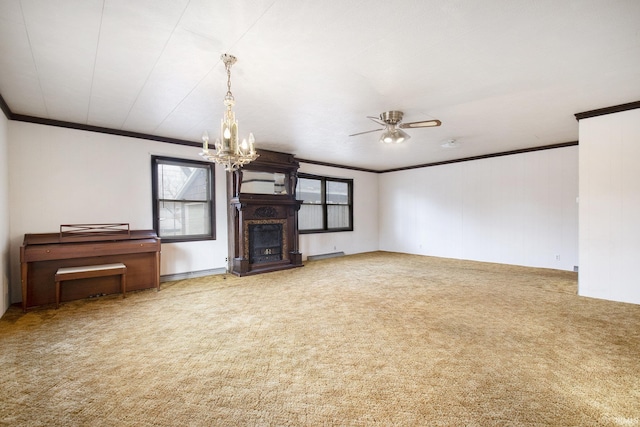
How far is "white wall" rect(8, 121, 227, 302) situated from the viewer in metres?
3.89

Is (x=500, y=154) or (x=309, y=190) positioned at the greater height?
(x=500, y=154)

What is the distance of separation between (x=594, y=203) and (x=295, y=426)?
15.8 ft

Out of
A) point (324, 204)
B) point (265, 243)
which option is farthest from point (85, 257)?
point (324, 204)

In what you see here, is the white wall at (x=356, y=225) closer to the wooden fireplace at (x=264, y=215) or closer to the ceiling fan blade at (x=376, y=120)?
the wooden fireplace at (x=264, y=215)

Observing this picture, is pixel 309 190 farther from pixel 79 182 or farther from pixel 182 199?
pixel 79 182

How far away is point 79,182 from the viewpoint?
14.2 feet

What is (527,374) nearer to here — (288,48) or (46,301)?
(288,48)

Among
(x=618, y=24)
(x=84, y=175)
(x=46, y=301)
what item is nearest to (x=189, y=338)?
(x=46, y=301)

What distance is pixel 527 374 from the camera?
2.11 m

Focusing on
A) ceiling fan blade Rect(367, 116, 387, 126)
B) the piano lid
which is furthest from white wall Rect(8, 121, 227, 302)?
ceiling fan blade Rect(367, 116, 387, 126)

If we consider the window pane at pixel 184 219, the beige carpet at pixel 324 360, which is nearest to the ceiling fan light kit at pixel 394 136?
the beige carpet at pixel 324 360

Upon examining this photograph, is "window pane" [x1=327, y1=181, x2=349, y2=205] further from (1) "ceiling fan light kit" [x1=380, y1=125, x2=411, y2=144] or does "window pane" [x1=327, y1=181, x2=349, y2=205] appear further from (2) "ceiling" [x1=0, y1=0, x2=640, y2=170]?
(1) "ceiling fan light kit" [x1=380, y1=125, x2=411, y2=144]

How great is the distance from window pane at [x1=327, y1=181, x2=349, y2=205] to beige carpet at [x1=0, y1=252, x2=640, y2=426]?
4.07m

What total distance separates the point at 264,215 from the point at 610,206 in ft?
18.2
